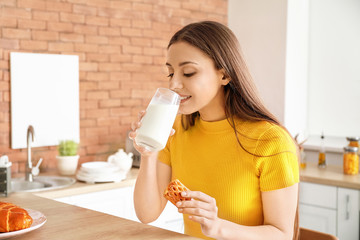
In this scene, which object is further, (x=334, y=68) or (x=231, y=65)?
(x=334, y=68)

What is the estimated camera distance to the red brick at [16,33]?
2958 millimetres

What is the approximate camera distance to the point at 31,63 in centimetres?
310

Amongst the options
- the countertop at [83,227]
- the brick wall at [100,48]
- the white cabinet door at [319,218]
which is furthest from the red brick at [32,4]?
the white cabinet door at [319,218]

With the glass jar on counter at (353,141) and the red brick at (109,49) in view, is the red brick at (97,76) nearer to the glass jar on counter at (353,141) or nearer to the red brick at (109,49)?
the red brick at (109,49)

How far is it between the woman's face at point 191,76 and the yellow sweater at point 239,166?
185 mm

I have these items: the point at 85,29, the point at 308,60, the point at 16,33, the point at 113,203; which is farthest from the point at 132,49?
the point at 308,60

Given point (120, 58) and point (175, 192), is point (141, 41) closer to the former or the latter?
point (120, 58)

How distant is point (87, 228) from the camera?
54.2 inches

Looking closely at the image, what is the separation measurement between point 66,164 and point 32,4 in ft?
3.56

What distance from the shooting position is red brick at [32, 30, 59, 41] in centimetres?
311

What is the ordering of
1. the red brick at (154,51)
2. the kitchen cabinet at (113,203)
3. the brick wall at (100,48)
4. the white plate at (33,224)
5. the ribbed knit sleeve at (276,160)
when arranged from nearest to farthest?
1. the white plate at (33,224)
2. the ribbed knit sleeve at (276,160)
3. the kitchen cabinet at (113,203)
4. the brick wall at (100,48)
5. the red brick at (154,51)

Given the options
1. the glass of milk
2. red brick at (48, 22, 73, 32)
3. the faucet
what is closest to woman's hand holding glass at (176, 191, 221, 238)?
the glass of milk

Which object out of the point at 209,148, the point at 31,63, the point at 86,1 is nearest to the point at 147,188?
the point at 209,148

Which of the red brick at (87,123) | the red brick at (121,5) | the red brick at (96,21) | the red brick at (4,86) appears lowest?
the red brick at (87,123)
